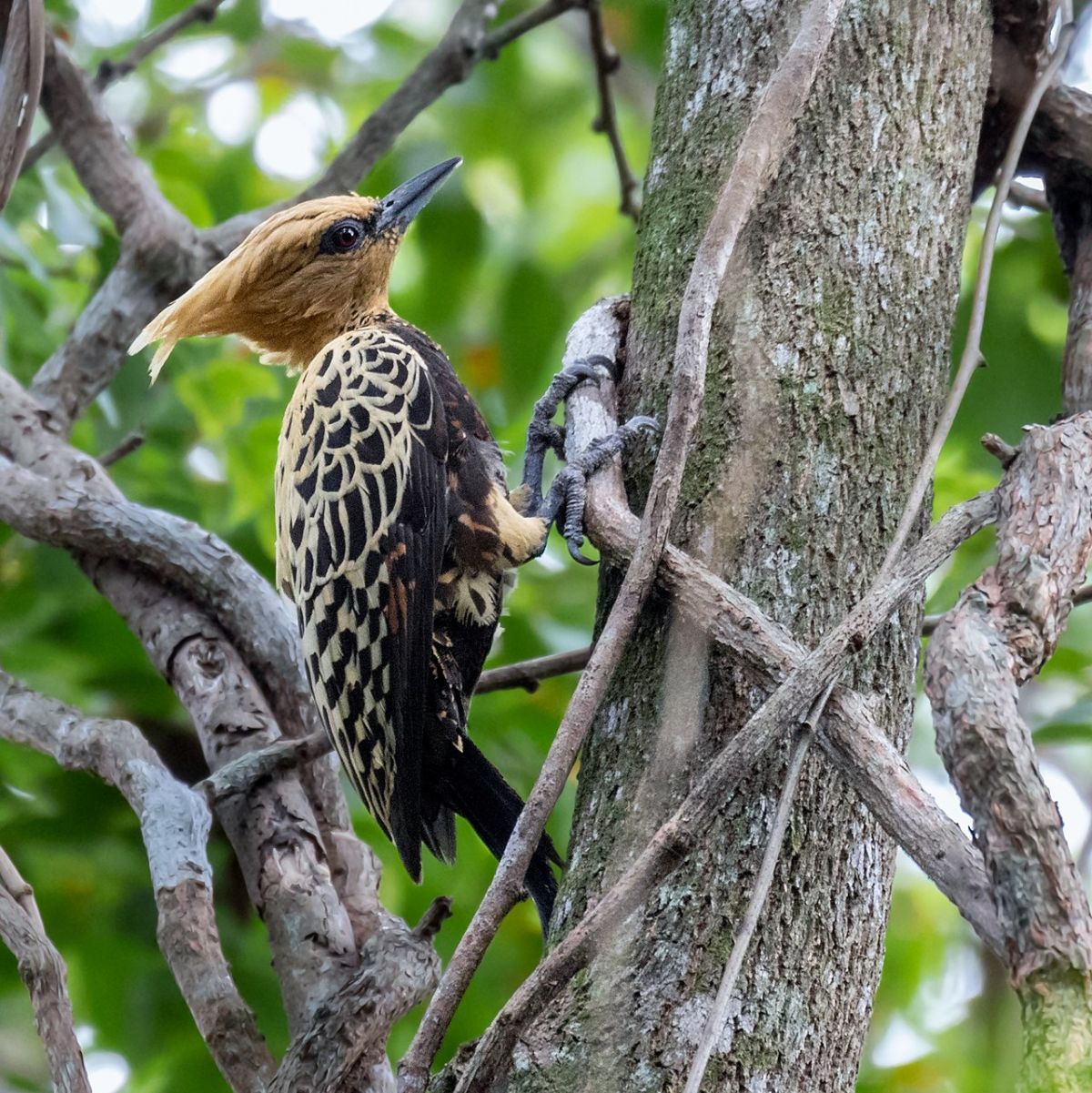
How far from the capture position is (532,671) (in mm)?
2484

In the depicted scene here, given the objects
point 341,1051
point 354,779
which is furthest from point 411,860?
point 341,1051

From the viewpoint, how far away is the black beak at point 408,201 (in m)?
3.29

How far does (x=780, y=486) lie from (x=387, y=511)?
3.51 feet

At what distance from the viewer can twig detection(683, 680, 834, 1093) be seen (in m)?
1.40

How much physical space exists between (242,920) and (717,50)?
2217mm

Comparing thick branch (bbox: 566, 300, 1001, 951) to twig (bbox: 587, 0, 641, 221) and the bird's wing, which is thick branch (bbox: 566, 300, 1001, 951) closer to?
the bird's wing

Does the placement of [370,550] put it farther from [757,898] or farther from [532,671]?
[757,898]

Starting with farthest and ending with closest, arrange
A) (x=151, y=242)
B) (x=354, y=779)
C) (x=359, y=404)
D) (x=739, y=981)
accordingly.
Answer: (x=151, y=242) < (x=359, y=404) < (x=354, y=779) < (x=739, y=981)

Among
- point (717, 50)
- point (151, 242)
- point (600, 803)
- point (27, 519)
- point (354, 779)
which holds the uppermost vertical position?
point (151, 242)

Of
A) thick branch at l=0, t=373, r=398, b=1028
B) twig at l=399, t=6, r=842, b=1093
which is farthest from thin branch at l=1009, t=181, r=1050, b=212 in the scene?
thick branch at l=0, t=373, r=398, b=1028

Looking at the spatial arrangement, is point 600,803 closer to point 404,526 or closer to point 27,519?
point 404,526

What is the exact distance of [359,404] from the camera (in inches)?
110

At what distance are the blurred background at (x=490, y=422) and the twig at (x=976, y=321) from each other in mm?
769

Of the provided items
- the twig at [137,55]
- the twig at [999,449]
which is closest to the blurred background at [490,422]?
the twig at [137,55]
